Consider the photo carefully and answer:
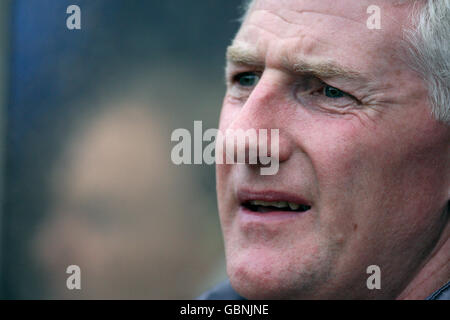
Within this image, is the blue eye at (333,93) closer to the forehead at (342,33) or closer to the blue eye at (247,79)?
the forehead at (342,33)

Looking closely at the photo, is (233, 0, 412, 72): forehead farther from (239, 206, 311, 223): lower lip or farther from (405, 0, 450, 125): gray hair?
(239, 206, 311, 223): lower lip

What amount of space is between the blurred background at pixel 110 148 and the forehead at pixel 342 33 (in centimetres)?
219

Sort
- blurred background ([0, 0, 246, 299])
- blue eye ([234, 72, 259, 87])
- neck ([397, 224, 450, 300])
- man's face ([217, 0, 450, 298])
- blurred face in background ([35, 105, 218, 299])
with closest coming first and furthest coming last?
1. man's face ([217, 0, 450, 298])
2. neck ([397, 224, 450, 300])
3. blue eye ([234, 72, 259, 87])
4. blurred background ([0, 0, 246, 299])
5. blurred face in background ([35, 105, 218, 299])

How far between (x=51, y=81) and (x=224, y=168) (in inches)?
91.7

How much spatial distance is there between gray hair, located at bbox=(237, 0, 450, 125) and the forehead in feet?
0.14

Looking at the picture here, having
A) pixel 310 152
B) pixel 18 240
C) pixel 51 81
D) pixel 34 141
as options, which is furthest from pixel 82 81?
pixel 310 152

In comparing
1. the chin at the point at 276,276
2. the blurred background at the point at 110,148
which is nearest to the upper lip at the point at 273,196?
the chin at the point at 276,276

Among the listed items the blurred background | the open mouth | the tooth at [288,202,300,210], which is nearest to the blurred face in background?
the blurred background

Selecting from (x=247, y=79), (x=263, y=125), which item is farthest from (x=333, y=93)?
(x=247, y=79)

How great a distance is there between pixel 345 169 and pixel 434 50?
49cm

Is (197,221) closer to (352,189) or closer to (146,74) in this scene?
(146,74)

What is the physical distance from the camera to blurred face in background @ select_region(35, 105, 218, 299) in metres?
4.05

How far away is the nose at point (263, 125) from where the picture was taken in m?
1.78

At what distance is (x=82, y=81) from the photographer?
4.04 metres
